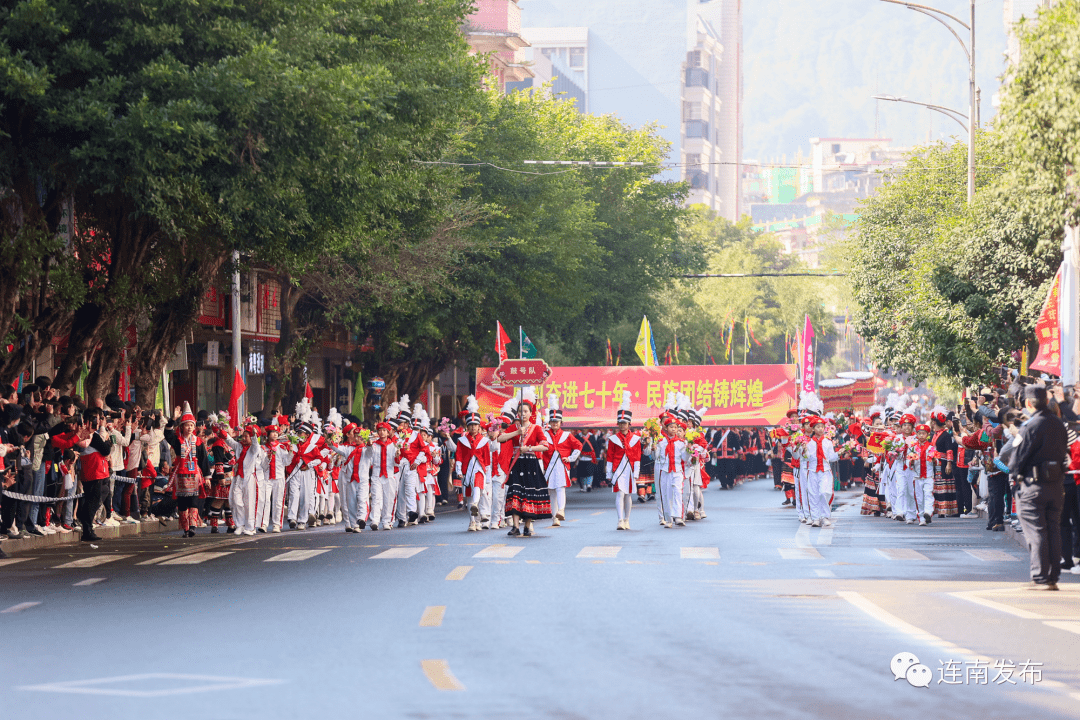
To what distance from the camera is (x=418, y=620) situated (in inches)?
476

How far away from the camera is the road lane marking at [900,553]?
61.7ft

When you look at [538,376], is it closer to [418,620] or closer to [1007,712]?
[418,620]

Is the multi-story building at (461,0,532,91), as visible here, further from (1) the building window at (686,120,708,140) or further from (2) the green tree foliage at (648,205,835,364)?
(1) the building window at (686,120,708,140)

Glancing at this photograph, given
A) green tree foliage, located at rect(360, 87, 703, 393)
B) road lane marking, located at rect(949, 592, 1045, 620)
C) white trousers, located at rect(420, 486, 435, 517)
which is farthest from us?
green tree foliage, located at rect(360, 87, 703, 393)

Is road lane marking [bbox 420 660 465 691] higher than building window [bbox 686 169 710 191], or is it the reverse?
building window [bbox 686 169 710 191]

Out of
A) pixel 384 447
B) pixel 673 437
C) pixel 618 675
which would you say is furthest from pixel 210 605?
pixel 673 437

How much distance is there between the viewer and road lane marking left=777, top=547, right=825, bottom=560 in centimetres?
1886

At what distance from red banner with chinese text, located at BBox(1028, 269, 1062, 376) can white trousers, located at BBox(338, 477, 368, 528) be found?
10.4 metres

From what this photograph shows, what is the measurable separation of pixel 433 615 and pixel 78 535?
1177cm

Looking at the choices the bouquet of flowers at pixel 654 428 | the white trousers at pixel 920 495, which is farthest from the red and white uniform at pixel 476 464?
the white trousers at pixel 920 495

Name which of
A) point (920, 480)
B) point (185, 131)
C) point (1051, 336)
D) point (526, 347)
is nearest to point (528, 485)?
point (185, 131)

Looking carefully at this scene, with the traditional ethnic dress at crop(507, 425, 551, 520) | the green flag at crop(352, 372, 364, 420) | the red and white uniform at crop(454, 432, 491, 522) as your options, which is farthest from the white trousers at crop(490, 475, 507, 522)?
the green flag at crop(352, 372, 364, 420)

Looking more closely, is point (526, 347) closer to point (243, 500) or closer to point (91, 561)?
point (243, 500)

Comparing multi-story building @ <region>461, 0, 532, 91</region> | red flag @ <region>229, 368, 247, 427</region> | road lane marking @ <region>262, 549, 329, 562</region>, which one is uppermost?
multi-story building @ <region>461, 0, 532, 91</region>
